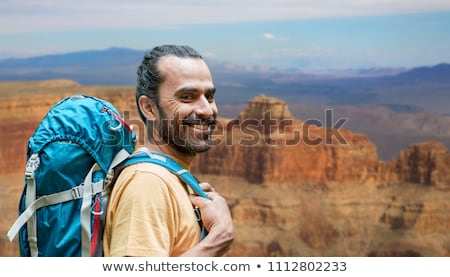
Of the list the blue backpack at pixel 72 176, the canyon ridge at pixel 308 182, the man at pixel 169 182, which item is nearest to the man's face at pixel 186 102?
the man at pixel 169 182

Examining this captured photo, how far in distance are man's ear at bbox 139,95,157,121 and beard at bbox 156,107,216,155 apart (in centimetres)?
4

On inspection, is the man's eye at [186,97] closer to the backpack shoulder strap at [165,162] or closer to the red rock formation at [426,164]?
the backpack shoulder strap at [165,162]

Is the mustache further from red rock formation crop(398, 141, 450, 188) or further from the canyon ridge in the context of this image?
red rock formation crop(398, 141, 450, 188)

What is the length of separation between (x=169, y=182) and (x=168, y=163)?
11 centimetres

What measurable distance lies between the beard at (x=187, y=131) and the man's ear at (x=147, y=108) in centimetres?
4

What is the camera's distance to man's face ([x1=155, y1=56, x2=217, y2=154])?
124 inches

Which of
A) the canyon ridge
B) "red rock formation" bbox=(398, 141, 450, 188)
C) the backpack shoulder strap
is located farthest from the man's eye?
"red rock formation" bbox=(398, 141, 450, 188)

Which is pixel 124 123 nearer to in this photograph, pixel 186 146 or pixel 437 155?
pixel 186 146

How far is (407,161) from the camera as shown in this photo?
2046 inches

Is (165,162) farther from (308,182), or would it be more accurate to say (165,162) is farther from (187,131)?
(308,182)

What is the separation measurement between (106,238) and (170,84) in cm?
61

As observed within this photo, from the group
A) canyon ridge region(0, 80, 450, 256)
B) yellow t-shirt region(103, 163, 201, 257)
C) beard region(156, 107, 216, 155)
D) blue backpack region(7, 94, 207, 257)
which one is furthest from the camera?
canyon ridge region(0, 80, 450, 256)
